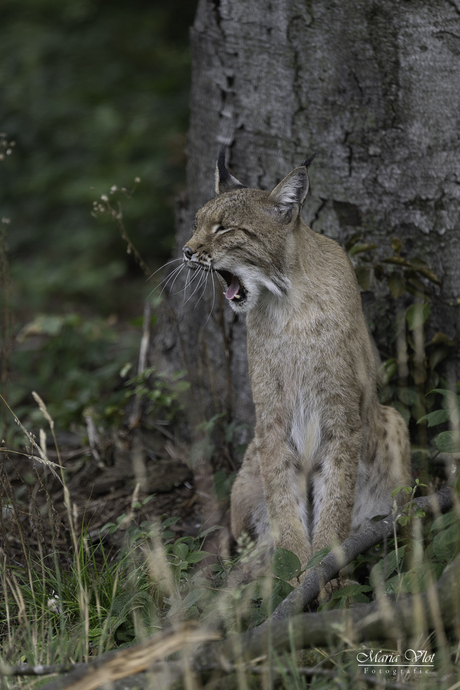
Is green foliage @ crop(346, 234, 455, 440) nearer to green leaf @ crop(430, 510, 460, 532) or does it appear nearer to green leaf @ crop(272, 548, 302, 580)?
green leaf @ crop(430, 510, 460, 532)

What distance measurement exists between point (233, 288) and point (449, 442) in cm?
122

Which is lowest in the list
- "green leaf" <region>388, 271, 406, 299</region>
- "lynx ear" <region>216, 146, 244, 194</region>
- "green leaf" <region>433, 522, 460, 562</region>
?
"green leaf" <region>433, 522, 460, 562</region>

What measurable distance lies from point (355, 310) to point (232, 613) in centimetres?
159

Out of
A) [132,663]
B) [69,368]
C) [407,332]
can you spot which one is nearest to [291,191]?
[407,332]

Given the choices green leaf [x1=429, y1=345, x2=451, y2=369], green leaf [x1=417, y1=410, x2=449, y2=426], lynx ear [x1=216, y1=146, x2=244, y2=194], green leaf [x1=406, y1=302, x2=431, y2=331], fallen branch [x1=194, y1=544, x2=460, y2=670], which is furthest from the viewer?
green leaf [x1=429, y1=345, x2=451, y2=369]

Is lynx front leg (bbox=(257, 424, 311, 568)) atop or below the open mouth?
below

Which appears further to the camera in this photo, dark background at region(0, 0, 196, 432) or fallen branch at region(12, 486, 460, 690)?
dark background at region(0, 0, 196, 432)

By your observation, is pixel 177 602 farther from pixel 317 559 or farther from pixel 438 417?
pixel 438 417

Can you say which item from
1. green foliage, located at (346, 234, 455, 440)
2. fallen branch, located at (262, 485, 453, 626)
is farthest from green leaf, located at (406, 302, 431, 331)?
fallen branch, located at (262, 485, 453, 626)

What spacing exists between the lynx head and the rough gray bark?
2.87 ft

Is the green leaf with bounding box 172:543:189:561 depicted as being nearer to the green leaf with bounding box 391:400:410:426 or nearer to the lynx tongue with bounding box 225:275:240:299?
the lynx tongue with bounding box 225:275:240:299

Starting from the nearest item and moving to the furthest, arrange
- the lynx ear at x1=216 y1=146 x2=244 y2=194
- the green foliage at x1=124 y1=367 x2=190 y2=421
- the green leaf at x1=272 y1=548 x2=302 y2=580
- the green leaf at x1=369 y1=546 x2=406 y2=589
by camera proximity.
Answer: the green leaf at x1=369 y1=546 x2=406 y2=589
the green leaf at x1=272 y1=548 x2=302 y2=580
the lynx ear at x1=216 y1=146 x2=244 y2=194
the green foliage at x1=124 y1=367 x2=190 y2=421

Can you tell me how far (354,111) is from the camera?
406 cm

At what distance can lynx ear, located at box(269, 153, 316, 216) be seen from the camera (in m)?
3.30
